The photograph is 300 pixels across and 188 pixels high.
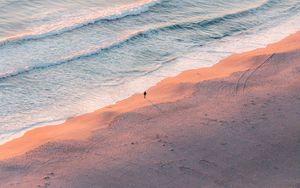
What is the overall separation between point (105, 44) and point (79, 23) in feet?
3.95

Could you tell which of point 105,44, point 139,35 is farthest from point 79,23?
point 139,35

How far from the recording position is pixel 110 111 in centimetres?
908

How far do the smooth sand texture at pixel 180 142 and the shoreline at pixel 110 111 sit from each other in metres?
0.02

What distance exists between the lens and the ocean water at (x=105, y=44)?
33.2 feet

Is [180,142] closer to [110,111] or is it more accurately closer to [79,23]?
[110,111]

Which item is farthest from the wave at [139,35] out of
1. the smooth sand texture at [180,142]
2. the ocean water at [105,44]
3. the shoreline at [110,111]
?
the smooth sand texture at [180,142]

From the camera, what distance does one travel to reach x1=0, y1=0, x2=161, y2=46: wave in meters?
12.5

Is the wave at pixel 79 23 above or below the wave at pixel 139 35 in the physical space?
above

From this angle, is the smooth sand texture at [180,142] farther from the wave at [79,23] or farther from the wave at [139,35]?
the wave at [79,23]

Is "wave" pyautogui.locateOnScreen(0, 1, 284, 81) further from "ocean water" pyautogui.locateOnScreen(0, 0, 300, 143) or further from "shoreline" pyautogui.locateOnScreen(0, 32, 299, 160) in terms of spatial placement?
"shoreline" pyautogui.locateOnScreen(0, 32, 299, 160)

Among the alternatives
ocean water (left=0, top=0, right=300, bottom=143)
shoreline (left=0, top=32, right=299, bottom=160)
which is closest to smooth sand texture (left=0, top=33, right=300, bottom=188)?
shoreline (left=0, top=32, right=299, bottom=160)

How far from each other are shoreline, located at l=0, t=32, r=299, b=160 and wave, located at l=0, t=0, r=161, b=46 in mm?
3218

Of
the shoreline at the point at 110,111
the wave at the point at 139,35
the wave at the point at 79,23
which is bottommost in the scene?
the shoreline at the point at 110,111

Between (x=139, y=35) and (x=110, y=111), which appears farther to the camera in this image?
(x=139, y=35)
